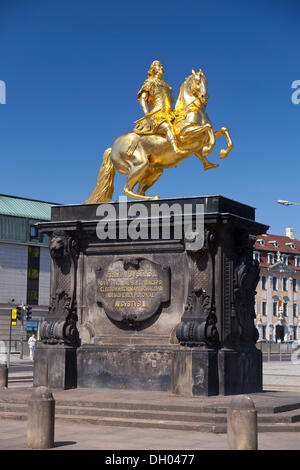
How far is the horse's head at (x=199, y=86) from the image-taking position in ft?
61.5

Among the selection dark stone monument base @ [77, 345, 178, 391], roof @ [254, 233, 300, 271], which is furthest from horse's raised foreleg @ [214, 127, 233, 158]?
roof @ [254, 233, 300, 271]

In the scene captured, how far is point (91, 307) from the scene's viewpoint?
18.4 metres

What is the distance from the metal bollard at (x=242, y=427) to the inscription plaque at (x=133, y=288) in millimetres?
6789

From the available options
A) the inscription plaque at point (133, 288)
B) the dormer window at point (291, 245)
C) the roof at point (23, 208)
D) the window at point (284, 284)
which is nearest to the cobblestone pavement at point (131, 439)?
the inscription plaque at point (133, 288)

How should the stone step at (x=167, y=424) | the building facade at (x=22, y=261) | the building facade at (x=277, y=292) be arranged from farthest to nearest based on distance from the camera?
→ the building facade at (x=277, y=292), the building facade at (x=22, y=261), the stone step at (x=167, y=424)

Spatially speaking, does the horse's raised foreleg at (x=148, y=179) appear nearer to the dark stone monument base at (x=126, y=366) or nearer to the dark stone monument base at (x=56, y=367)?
the dark stone monument base at (x=126, y=366)

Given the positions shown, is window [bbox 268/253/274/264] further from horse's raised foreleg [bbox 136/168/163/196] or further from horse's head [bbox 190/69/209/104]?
horse's head [bbox 190/69/209/104]

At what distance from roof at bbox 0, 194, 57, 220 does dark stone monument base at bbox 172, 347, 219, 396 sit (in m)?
57.2

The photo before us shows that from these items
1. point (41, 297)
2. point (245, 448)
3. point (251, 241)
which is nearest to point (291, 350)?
point (41, 297)

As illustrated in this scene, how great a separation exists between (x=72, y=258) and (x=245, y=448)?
8.92 meters

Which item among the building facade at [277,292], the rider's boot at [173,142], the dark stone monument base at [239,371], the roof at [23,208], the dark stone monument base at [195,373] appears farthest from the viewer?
the building facade at [277,292]
